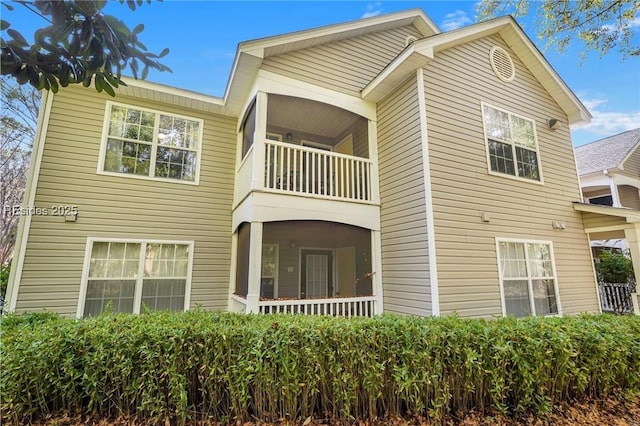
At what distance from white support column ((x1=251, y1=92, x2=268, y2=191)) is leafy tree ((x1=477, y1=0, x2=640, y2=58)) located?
7.54 metres

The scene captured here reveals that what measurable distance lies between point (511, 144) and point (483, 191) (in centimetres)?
180

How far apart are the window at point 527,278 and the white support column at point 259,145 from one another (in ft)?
17.9

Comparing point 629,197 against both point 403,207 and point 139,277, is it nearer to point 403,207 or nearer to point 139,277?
point 403,207

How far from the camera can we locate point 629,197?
44.8ft

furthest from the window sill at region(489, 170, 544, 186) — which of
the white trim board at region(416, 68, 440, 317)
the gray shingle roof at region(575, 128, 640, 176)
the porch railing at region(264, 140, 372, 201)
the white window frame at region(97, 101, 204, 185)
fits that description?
the gray shingle roof at region(575, 128, 640, 176)

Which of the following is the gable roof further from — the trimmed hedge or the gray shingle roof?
the gray shingle roof

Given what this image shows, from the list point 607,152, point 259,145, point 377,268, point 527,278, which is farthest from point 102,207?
point 607,152

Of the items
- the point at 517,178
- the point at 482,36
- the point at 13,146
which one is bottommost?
the point at 517,178

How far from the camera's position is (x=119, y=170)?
23.0 ft

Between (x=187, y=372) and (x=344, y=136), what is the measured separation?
8026 mm

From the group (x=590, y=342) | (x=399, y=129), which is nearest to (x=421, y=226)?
(x=399, y=129)

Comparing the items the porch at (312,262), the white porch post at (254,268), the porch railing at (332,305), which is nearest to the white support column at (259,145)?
the white porch post at (254,268)

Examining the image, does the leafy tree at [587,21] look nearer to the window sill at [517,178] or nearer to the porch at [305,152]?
the window sill at [517,178]

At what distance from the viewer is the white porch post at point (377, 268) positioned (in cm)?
685
